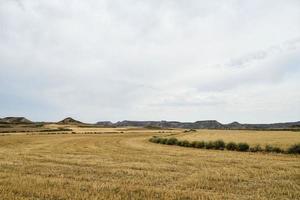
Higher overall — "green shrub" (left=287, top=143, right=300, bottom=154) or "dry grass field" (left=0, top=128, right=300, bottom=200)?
"green shrub" (left=287, top=143, right=300, bottom=154)

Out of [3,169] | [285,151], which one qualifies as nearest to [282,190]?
[3,169]

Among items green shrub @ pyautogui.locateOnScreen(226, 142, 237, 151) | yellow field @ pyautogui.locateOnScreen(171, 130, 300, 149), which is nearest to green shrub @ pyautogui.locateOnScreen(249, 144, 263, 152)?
yellow field @ pyautogui.locateOnScreen(171, 130, 300, 149)

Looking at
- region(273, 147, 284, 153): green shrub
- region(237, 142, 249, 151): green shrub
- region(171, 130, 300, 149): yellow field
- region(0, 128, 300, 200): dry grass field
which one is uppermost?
region(171, 130, 300, 149): yellow field

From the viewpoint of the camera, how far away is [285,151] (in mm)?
29469

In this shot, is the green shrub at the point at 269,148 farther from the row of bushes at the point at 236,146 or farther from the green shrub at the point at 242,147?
the green shrub at the point at 242,147

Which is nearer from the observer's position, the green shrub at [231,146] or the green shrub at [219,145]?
the green shrub at [231,146]

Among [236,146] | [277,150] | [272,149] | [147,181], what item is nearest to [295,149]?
[277,150]

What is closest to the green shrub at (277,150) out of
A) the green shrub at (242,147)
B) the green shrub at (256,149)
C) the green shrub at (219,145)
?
the green shrub at (256,149)

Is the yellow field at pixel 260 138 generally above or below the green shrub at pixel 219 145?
above

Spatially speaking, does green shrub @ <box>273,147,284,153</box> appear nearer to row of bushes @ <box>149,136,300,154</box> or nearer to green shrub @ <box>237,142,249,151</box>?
row of bushes @ <box>149,136,300,154</box>

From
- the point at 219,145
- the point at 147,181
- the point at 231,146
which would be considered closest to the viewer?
the point at 147,181

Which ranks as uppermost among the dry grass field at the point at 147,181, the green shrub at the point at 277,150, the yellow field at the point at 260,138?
the yellow field at the point at 260,138

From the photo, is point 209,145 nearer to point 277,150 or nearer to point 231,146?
point 231,146

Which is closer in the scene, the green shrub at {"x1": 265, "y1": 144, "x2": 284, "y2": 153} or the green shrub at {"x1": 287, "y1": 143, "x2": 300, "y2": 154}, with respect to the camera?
the green shrub at {"x1": 287, "y1": 143, "x2": 300, "y2": 154}
